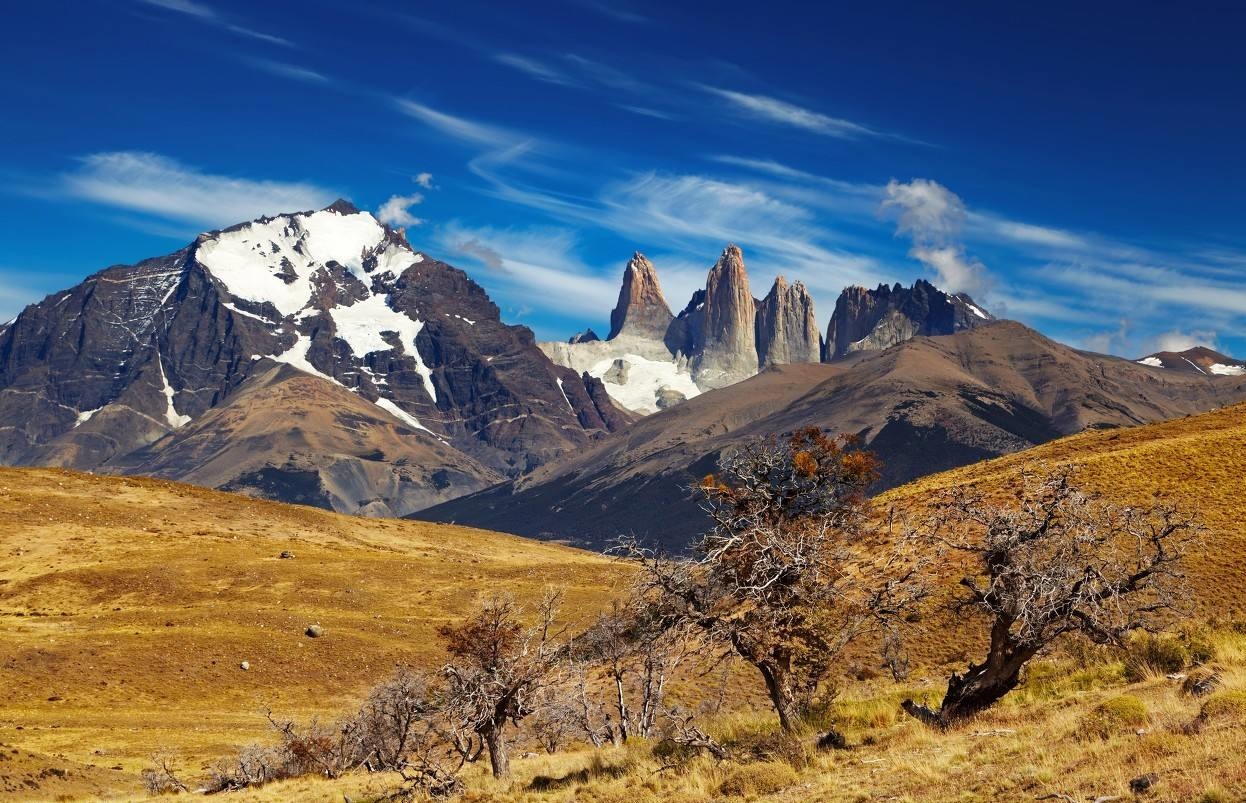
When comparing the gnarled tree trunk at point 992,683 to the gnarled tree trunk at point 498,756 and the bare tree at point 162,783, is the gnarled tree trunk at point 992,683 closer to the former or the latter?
the gnarled tree trunk at point 498,756

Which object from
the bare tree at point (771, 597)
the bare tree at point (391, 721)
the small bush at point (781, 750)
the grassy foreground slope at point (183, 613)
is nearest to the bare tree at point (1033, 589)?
the bare tree at point (771, 597)

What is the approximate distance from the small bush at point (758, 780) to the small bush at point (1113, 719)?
5307 mm

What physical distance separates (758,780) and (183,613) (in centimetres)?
6830

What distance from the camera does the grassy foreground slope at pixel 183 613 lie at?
55375mm

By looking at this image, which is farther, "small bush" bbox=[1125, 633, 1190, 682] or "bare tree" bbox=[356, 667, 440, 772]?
"bare tree" bbox=[356, 667, 440, 772]

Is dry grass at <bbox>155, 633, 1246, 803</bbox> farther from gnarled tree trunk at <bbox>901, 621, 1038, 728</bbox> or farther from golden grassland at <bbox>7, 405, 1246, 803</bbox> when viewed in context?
gnarled tree trunk at <bbox>901, 621, 1038, 728</bbox>

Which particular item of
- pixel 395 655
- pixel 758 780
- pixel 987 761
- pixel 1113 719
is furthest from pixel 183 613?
pixel 1113 719

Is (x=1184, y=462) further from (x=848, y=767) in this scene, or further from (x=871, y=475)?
(x=848, y=767)

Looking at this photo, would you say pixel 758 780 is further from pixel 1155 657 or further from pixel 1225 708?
pixel 1155 657

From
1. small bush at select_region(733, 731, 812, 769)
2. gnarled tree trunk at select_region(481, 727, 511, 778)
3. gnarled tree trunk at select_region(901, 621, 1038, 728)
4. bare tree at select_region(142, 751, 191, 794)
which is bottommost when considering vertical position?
bare tree at select_region(142, 751, 191, 794)

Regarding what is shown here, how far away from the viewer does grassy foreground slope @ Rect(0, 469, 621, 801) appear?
182 ft

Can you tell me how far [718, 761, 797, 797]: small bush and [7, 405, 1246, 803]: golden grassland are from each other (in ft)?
0.14

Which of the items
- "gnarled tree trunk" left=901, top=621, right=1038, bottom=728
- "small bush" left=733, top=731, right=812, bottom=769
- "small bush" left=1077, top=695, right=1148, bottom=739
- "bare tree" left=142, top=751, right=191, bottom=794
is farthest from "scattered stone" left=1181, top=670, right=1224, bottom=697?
"bare tree" left=142, top=751, right=191, bottom=794

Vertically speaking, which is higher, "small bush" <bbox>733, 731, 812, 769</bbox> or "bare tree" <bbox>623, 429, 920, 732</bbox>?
"bare tree" <bbox>623, 429, 920, 732</bbox>
